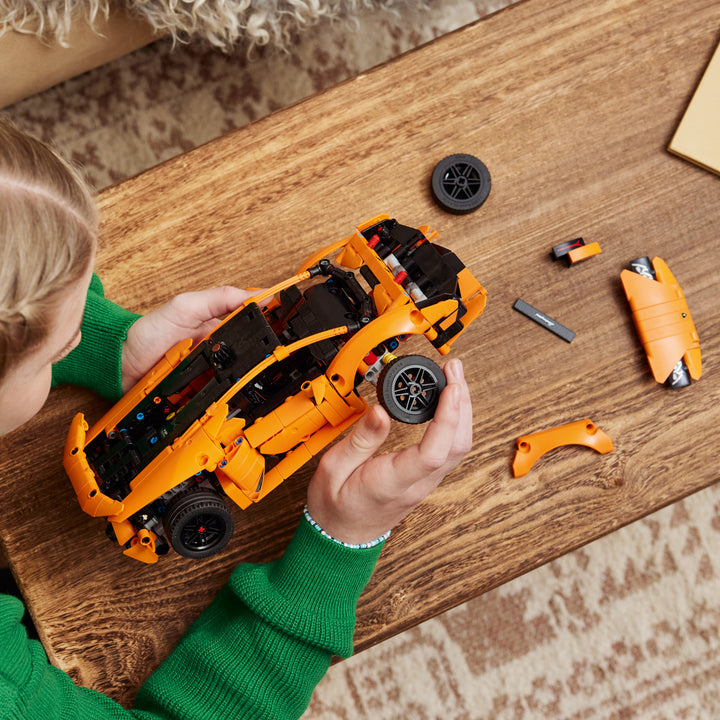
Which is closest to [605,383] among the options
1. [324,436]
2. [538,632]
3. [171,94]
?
[324,436]

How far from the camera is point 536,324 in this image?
0.79 m

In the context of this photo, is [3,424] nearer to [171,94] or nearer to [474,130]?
[474,130]

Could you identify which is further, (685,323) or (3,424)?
(685,323)

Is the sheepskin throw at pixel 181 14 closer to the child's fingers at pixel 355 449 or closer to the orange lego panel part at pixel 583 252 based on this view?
the orange lego panel part at pixel 583 252

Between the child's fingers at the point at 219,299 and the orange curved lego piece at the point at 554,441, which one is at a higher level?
the child's fingers at the point at 219,299

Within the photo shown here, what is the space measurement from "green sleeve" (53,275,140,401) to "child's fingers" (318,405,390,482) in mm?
259

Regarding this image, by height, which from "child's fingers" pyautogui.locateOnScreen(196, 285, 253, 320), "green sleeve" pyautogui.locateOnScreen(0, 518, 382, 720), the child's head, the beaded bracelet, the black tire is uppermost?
the child's head

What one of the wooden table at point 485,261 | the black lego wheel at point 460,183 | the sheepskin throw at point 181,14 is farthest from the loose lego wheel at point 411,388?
the sheepskin throw at point 181,14

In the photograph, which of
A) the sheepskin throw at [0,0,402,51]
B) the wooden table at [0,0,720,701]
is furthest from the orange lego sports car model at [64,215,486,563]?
the sheepskin throw at [0,0,402,51]

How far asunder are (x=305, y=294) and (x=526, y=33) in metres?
0.46

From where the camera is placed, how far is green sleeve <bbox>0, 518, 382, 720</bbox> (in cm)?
66

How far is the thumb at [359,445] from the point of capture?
2.14 ft

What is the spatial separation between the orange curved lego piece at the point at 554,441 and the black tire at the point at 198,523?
33 cm

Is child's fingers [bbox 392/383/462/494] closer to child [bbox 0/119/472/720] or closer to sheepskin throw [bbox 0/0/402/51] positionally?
child [bbox 0/119/472/720]
